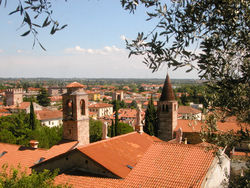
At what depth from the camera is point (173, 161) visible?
9.57 meters

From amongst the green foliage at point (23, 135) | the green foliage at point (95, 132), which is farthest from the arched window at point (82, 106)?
the green foliage at point (95, 132)

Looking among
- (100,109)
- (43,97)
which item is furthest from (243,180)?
(43,97)

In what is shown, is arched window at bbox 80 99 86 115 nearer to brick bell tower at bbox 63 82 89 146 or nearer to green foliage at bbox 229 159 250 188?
brick bell tower at bbox 63 82 89 146

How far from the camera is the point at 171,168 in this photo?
920cm

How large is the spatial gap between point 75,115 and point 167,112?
13.1 meters

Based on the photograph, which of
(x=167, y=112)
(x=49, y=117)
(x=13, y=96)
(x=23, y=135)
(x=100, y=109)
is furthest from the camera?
(x=13, y=96)

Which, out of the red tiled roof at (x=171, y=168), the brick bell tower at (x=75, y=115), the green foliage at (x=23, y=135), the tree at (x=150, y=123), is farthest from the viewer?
the tree at (x=150, y=123)

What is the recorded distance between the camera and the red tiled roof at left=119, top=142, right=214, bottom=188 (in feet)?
28.0

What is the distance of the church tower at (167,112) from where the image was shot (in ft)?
87.4

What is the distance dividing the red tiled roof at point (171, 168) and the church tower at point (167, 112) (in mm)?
16397

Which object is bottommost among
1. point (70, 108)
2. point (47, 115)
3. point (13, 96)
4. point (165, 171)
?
point (47, 115)

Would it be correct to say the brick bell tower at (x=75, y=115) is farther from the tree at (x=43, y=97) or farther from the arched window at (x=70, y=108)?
the tree at (x=43, y=97)

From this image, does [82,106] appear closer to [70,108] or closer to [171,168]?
[70,108]

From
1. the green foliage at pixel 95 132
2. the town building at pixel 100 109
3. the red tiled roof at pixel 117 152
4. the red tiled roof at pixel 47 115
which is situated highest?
the red tiled roof at pixel 117 152
